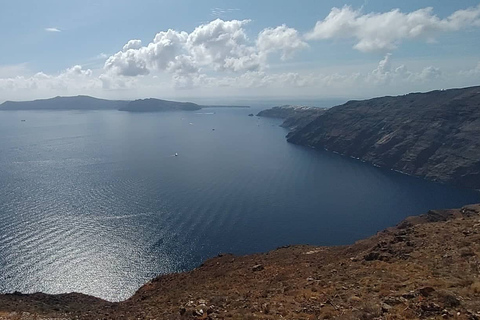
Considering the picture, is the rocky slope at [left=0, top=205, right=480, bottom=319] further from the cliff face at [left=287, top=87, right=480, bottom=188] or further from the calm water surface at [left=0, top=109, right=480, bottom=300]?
the cliff face at [left=287, top=87, right=480, bottom=188]

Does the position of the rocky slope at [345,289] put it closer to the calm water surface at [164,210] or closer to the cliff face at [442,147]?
the calm water surface at [164,210]

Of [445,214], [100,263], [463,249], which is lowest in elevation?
[100,263]

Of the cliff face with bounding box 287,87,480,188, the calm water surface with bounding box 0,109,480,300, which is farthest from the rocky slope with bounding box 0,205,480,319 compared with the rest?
the cliff face with bounding box 287,87,480,188

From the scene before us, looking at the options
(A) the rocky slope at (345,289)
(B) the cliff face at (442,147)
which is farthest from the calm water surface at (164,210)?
(A) the rocky slope at (345,289)

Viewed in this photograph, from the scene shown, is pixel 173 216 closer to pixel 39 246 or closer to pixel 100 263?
pixel 100 263

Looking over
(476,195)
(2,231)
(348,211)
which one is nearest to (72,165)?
(2,231)

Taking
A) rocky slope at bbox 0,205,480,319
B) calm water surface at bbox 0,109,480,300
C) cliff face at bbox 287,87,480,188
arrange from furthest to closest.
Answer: cliff face at bbox 287,87,480,188 → calm water surface at bbox 0,109,480,300 → rocky slope at bbox 0,205,480,319
